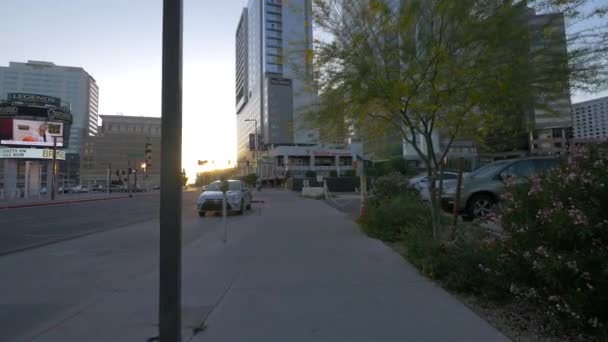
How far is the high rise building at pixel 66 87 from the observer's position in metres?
99.9

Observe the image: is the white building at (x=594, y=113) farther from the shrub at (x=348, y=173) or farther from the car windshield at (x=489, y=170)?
the shrub at (x=348, y=173)

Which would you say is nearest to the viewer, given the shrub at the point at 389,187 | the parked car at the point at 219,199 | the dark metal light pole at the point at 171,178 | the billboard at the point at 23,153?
the dark metal light pole at the point at 171,178

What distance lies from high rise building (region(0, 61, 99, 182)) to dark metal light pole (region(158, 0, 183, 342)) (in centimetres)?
10379

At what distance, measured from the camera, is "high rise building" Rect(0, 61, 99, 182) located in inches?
3932

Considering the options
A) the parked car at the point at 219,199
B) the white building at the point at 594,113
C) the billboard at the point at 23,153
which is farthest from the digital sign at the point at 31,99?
the white building at the point at 594,113

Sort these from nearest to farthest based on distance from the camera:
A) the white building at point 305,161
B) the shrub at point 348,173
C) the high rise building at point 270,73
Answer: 1. the high rise building at point 270,73
2. the shrub at point 348,173
3. the white building at point 305,161

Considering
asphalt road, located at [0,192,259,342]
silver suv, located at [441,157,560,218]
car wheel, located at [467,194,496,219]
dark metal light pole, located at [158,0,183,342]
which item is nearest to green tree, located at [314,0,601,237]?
silver suv, located at [441,157,560,218]

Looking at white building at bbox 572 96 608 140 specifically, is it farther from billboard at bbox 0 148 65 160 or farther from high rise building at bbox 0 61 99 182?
high rise building at bbox 0 61 99 182

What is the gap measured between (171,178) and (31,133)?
55144 mm

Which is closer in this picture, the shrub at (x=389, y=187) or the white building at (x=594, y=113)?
the white building at (x=594, y=113)

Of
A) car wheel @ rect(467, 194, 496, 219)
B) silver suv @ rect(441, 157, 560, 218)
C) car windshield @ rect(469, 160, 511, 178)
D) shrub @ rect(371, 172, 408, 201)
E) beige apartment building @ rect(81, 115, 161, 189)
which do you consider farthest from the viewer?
beige apartment building @ rect(81, 115, 161, 189)

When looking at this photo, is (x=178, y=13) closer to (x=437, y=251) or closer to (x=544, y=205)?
(x=544, y=205)

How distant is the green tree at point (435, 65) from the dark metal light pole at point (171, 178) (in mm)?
3863

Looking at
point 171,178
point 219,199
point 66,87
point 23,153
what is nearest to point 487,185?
point 171,178
